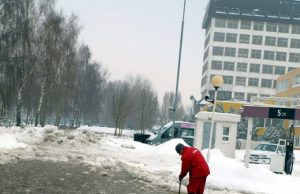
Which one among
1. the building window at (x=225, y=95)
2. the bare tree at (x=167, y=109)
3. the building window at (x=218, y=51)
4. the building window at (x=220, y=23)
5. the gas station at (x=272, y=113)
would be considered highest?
the building window at (x=220, y=23)

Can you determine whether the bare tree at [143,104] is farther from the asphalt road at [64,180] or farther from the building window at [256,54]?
the asphalt road at [64,180]

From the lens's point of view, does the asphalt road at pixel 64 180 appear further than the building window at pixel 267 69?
No

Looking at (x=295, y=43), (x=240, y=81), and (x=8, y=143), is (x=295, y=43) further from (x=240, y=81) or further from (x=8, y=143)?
(x=8, y=143)

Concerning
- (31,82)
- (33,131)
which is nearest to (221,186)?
(33,131)

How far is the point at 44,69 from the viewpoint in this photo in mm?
50281

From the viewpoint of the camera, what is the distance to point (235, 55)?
99.6 meters

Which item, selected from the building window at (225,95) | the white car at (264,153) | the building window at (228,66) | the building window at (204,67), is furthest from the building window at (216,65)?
the white car at (264,153)

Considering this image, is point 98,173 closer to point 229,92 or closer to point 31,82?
point 31,82

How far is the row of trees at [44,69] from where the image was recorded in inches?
1204

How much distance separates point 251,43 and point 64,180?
90197 millimetres

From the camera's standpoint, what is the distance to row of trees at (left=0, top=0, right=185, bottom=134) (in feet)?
100

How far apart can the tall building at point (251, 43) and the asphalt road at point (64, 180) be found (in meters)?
82.2

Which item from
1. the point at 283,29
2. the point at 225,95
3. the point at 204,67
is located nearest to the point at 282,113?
the point at 225,95

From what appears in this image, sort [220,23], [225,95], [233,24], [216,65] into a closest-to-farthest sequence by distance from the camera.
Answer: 1. [225,95]
2. [220,23]
3. [233,24]
4. [216,65]
